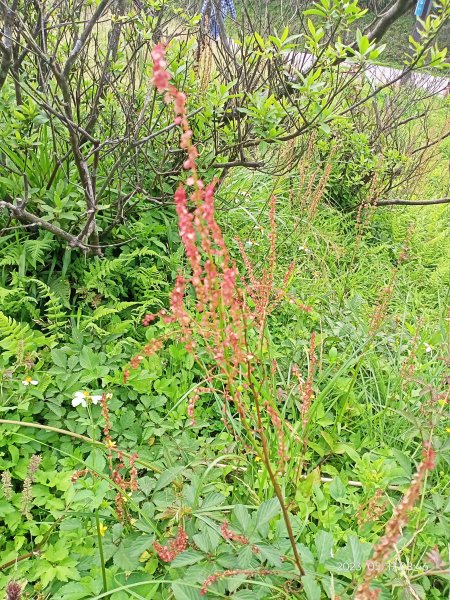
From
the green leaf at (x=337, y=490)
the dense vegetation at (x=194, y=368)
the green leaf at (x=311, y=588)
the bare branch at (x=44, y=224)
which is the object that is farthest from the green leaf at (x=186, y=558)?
the bare branch at (x=44, y=224)

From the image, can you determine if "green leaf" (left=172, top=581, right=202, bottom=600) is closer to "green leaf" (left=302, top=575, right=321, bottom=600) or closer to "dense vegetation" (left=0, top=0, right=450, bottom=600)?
"dense vegetation" (left=0, top=0, right=450, bottom=600)

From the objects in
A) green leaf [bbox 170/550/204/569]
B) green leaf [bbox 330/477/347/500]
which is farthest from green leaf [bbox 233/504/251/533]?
green leaf [bbox 330/477/347/500]

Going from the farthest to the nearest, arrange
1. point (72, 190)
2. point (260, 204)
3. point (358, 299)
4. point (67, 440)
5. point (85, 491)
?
point (260, 204) < point (358, 299) < point (72, 190) < point (67, 440) < point (85, 491)

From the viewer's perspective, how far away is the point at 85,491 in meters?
1.39

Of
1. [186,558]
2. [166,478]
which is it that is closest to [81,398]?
[166,478]

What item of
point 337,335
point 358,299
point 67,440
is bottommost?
point 67,440

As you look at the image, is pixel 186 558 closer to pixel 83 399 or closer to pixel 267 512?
pixel 267 512

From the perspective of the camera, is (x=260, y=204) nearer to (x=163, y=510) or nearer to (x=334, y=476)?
(x=334, y=476)

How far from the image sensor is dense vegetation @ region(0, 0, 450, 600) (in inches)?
43.4

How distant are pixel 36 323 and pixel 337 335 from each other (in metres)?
1.46

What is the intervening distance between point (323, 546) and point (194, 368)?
1.05m

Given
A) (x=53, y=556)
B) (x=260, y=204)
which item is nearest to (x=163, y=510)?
(x=53, y=556)

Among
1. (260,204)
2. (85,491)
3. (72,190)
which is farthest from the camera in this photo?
(260,204)

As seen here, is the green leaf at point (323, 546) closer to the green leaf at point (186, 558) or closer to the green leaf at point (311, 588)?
the green leaf at point (311, 588)
